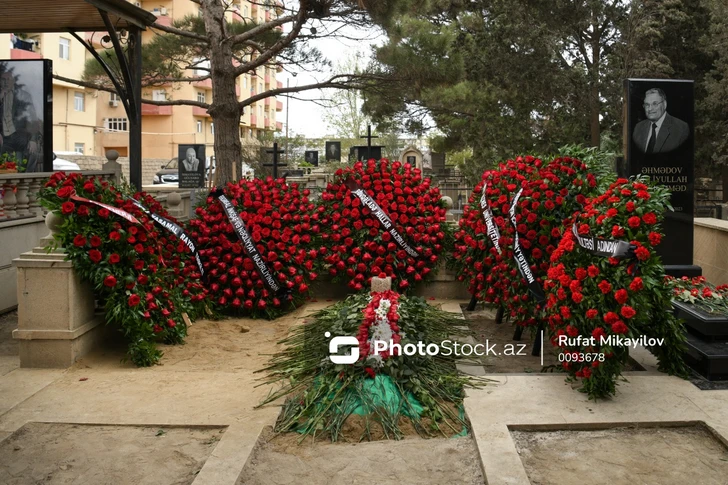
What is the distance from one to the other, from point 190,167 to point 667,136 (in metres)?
16.4

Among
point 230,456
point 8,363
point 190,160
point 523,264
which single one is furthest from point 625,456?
point 190,160

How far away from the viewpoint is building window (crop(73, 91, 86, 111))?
47.3 meters

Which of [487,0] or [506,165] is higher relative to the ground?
[487,0]

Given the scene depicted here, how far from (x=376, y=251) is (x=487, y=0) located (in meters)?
18.8

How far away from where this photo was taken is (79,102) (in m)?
48.2

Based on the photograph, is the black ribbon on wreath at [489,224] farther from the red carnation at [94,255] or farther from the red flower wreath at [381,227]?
the red carnation at [94,255]

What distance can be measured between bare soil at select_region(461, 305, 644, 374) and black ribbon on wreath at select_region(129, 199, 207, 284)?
10.2ft

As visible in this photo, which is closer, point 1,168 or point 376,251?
point 376,251

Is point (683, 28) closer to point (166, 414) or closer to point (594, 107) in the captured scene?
point (594, 107)

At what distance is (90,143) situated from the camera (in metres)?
48.2

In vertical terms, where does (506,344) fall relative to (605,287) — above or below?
below

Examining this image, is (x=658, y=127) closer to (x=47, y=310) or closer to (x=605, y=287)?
(x=605, y=287)

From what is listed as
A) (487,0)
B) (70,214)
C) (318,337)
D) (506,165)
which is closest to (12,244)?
(70,214)

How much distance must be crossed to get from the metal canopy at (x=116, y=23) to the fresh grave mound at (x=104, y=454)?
5503 mm
